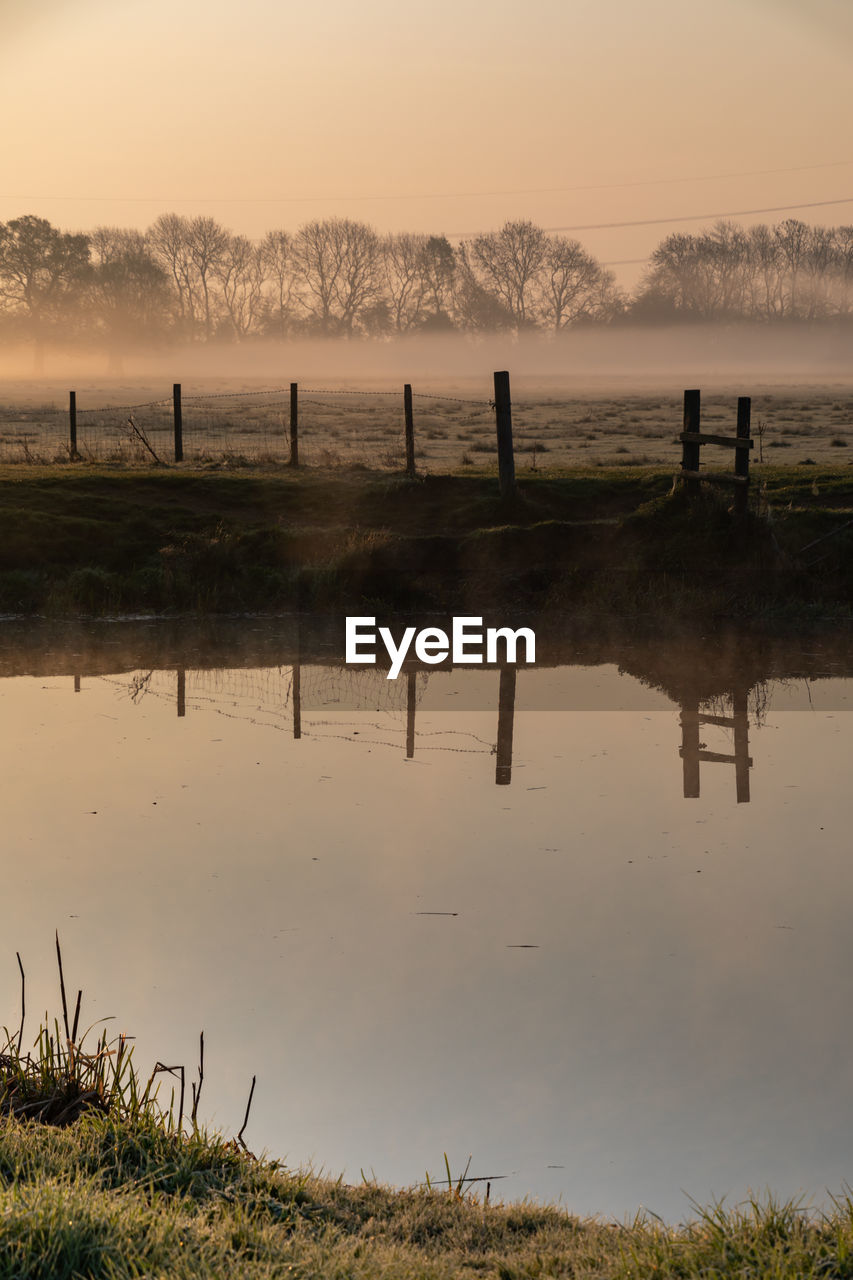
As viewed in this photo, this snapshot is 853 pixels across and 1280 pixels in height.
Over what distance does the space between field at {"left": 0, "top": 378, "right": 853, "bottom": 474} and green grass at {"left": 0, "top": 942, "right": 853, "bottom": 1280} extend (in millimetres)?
19998

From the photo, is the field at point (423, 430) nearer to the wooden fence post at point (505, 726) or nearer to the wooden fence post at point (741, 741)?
the wooden fence post at point (505, 726)

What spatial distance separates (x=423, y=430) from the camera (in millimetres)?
51125

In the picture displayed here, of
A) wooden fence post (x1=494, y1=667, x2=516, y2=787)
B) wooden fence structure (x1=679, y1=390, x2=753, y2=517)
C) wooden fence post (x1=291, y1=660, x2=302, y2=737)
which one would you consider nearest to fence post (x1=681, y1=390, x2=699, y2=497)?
wooden fence structure (x1=679, y1=390, x2=753, y2=517)

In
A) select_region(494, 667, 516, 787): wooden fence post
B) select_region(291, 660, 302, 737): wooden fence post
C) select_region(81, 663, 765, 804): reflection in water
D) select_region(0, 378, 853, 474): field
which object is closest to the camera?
select_region(494, 667, 516, 787): wooden fence post

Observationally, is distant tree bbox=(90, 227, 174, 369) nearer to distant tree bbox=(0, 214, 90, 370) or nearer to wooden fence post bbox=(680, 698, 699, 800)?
distant tree bbox=(0, 214, 90, 370)

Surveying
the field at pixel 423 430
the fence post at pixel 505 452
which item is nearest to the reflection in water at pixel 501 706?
the fence post at pixel 505 452

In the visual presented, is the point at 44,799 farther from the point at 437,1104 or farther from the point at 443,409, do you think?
the point at 443,409

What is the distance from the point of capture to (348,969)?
6957 millimetres

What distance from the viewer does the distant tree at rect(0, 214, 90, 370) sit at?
4673 inches

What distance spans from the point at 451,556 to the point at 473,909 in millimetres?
12624

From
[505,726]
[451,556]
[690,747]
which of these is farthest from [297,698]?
[451,556]

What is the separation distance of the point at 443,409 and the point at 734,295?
106698 millimetres

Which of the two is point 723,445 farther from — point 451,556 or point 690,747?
point 690,747

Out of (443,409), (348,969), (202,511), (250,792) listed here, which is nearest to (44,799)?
(250,792)
